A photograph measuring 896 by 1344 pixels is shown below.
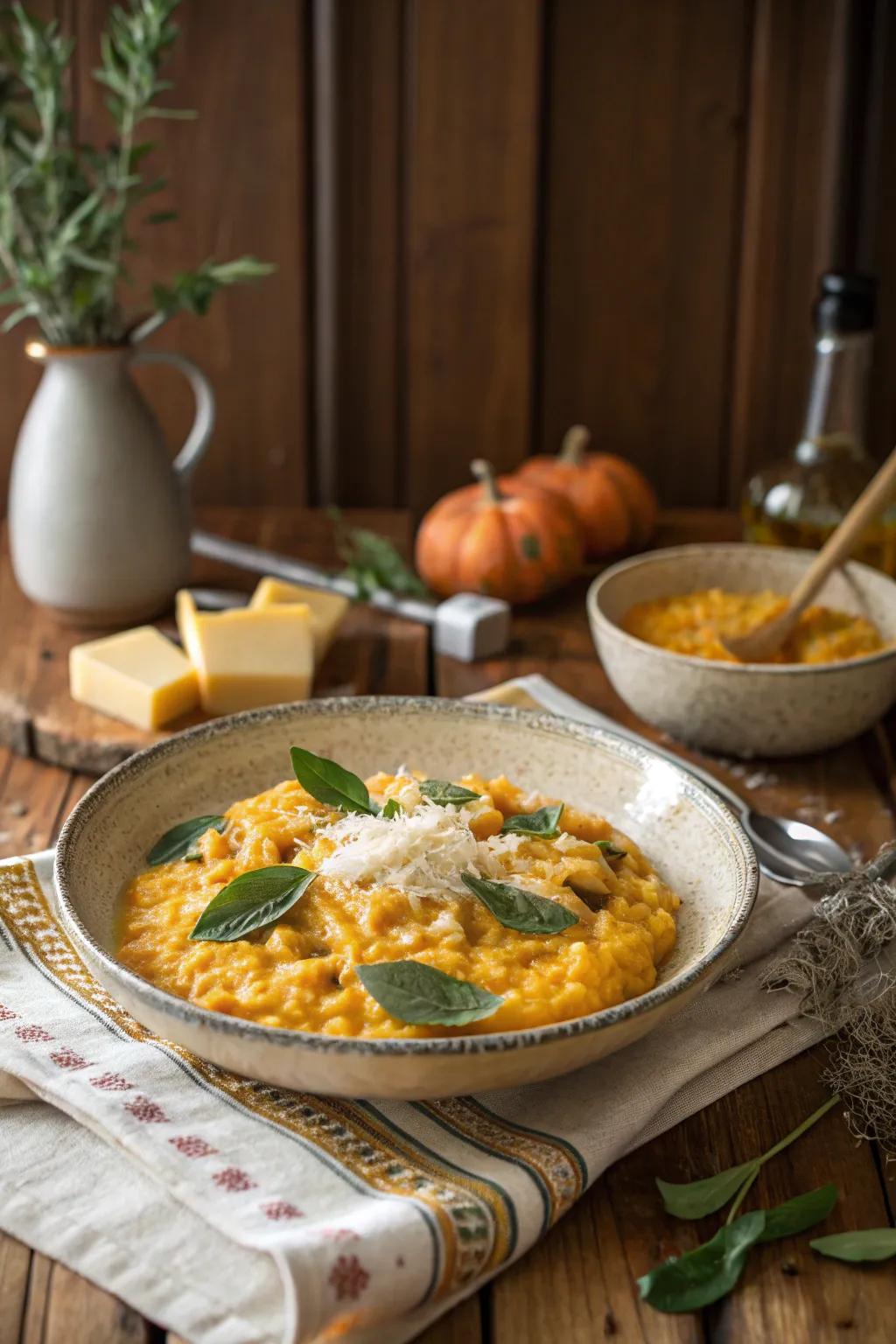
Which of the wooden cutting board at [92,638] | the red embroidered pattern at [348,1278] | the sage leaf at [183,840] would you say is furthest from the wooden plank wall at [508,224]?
the red embroidered pattern at [348,1278]

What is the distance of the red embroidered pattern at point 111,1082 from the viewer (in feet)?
3.94

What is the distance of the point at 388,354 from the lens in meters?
2.77

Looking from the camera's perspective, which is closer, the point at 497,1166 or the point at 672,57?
the point at 497,1166

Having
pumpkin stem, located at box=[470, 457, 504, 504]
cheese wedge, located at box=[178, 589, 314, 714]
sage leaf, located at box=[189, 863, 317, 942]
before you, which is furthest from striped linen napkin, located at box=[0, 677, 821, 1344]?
pumpkin stem, located at box=[470, 457, 504, 504]

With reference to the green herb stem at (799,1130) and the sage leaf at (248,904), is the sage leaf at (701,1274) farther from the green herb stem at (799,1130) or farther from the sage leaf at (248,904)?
the sage leaf at (248,904)

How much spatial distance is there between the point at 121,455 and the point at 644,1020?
131 cm

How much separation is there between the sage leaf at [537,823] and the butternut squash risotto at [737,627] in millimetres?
581

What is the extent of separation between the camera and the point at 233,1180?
3.64ft

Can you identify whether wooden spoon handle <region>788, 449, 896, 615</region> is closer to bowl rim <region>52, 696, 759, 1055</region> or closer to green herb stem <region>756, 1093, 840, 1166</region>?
bowl rim <region>52, 696, 759, 1055</region>

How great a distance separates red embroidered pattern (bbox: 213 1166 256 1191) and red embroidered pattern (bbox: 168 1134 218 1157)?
2cm

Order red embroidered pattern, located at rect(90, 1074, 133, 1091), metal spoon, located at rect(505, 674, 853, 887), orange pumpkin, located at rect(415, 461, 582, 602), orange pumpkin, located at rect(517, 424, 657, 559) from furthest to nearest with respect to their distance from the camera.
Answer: orange pumpkin, located at rect(517, 424, 657, 559) → orange pumpkin, located at rect(415, 461, 582, 602) → metal spoon, located at rect(505, 674, 853, 887) → red embroidered pattern, located at rect(90, 1074, 133, 1091)

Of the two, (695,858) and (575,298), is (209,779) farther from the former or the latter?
(575,298)

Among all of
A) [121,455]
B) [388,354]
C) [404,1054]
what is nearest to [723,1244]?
[404,1054]

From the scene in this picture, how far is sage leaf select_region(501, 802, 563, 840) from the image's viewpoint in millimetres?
1368
